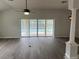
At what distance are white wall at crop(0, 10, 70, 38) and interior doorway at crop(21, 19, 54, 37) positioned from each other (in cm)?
69

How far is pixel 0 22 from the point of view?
33.1ft

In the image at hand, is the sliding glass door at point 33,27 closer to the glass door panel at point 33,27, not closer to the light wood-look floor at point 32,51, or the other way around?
the glass door panel at point 33,27

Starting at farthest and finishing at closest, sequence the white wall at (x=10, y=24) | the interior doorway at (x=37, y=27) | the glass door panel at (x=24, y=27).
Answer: the interior doorway at (x=37, y=27) < the glass door panel at (x=24, y=27) < the white wall at (x=10, y=24)

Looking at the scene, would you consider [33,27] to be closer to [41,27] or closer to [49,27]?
[41,27]

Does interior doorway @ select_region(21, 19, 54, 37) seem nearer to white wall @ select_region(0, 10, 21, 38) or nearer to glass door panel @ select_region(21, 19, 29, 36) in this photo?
glass door panel @ select_region(21, 19, 29, 36)

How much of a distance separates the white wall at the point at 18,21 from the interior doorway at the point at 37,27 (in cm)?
69

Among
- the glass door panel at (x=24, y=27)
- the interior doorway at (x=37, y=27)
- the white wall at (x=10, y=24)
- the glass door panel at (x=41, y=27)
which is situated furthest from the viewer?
the glass door panel at (x=41, y=27)

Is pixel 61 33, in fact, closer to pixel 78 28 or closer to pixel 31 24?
pixel 78 28

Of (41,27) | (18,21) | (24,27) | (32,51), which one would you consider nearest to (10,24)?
(18,21)

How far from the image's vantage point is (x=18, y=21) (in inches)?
407

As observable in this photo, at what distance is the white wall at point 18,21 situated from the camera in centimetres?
1021

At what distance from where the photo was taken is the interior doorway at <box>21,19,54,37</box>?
11038 mm

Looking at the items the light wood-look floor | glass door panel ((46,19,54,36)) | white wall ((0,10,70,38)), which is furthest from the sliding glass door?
the light wood-look floor

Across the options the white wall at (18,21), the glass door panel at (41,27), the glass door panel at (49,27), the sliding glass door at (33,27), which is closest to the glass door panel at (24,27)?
the sliding glass door at (33,27)
